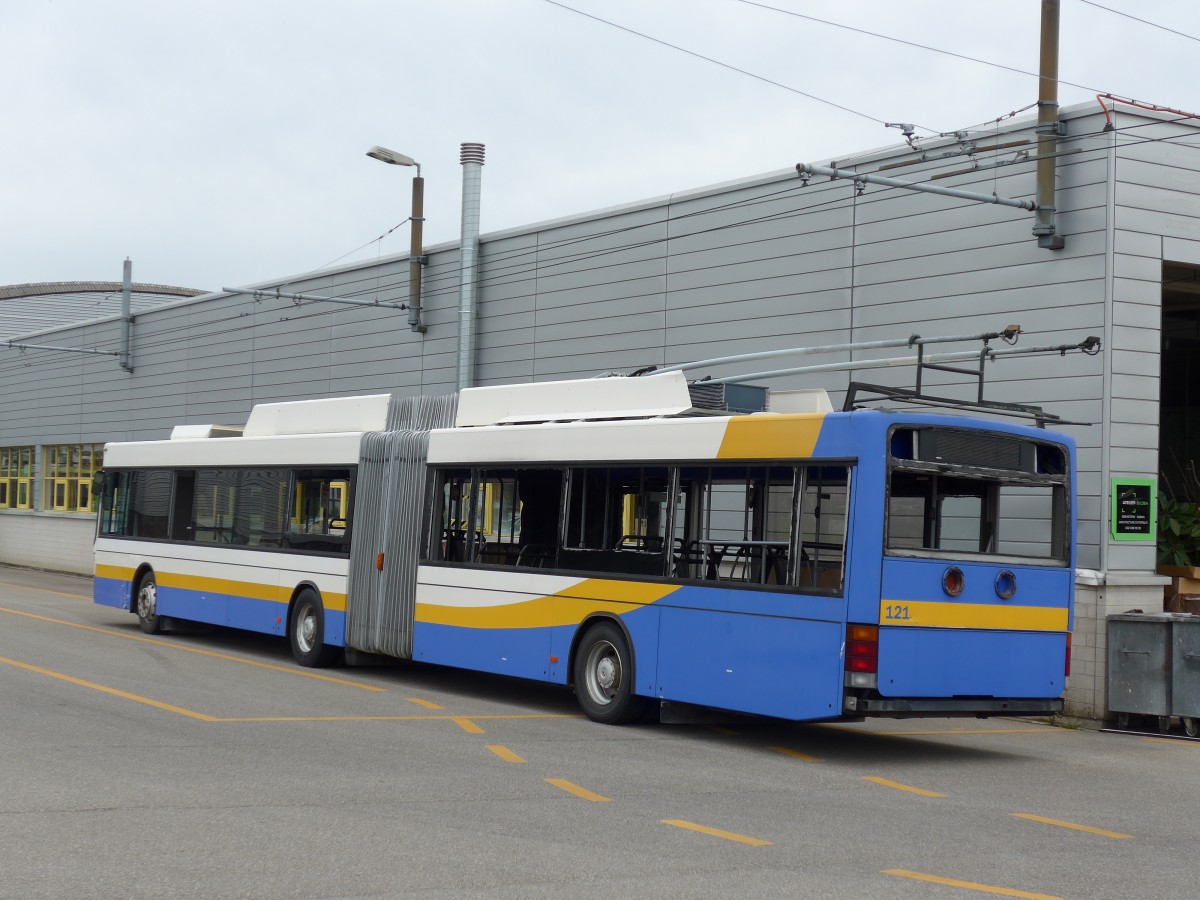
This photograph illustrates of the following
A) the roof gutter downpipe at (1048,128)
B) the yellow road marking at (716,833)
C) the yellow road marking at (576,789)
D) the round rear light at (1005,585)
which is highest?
the roof gutter downpipe at (1048,128)

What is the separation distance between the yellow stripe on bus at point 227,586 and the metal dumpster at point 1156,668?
Answer: 339 inches

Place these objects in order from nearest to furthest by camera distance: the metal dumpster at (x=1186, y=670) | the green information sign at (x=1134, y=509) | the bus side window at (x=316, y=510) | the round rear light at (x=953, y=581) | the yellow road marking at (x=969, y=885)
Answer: the yellow road marking at (x=969, y=885) < the round rear light at (x=953, y=581) < the metal dumpster at (x=1186, y=670) < the green information sign at (x=1134, y=509) < the bus side window at (x=316, y=510)

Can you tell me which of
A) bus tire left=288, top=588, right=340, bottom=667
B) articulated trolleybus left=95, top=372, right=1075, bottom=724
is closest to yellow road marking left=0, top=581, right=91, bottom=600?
articulated trolleybus left=95, top=372, right=1075, bottom=724

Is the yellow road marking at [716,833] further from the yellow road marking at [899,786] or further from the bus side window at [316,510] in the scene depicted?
the bus side window at [316,510]

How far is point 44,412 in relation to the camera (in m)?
43.2

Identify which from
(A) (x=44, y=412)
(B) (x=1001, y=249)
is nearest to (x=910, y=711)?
(B) (x=1001, y=249)

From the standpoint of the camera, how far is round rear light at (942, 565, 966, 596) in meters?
11.3

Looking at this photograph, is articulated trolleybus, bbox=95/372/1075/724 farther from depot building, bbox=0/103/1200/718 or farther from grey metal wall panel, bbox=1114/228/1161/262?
grey metal wall panel, bbox=1114/228/1161/262

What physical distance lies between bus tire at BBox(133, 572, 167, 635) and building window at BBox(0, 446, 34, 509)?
78.9ft

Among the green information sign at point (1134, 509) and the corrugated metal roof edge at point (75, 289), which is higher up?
the corrugated metal roof edge at point (75, 289)

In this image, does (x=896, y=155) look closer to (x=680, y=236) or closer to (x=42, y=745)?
(x=680, y=236)

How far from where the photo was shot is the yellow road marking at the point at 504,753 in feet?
34.4

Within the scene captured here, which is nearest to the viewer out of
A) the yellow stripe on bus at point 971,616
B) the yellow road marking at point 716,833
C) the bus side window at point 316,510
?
the yellow road marking at point 716,833

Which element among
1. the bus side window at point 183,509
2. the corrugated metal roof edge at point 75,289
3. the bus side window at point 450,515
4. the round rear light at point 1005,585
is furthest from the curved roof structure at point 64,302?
the round rear light at point 1005,585
